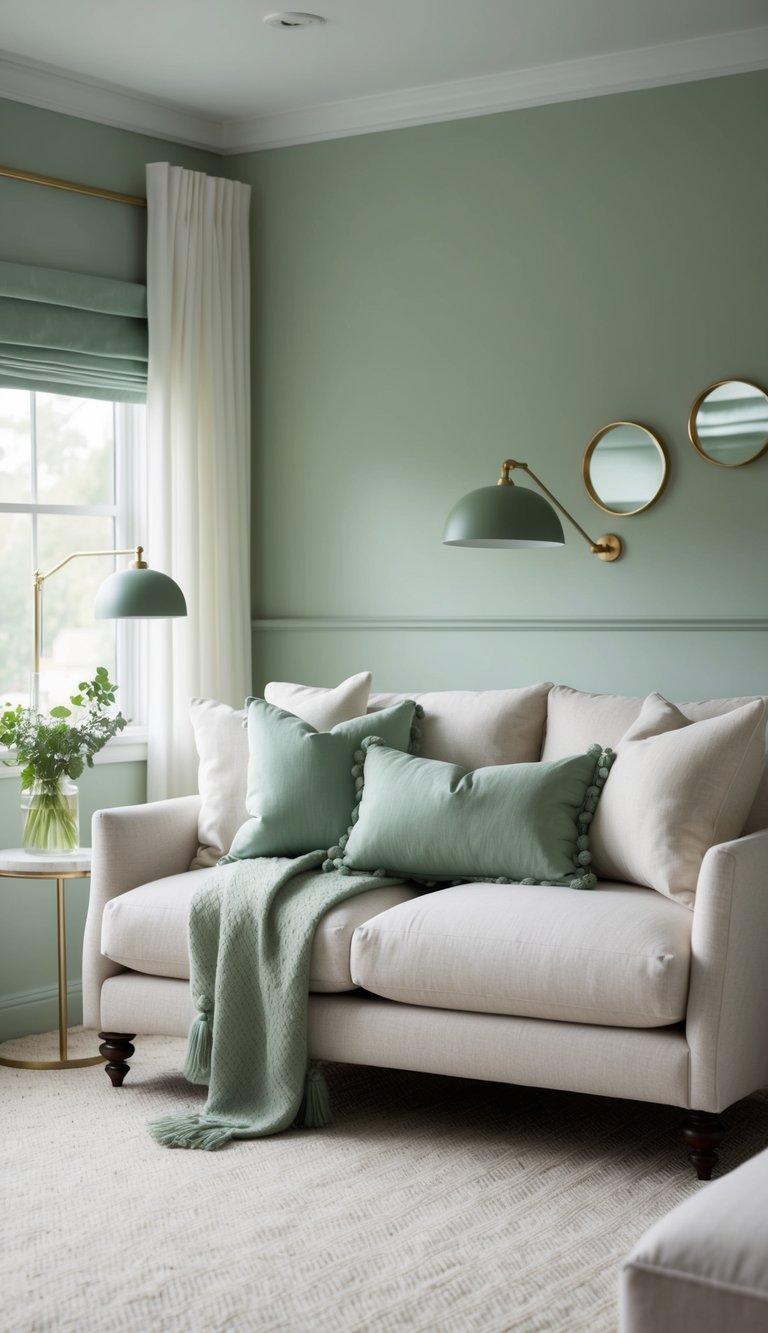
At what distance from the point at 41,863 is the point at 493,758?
124 cm

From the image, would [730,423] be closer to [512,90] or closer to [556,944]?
[512,90]

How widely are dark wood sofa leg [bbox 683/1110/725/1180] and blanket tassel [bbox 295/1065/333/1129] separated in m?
0.84

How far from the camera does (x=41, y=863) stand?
12.5ft

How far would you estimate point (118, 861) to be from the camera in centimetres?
368

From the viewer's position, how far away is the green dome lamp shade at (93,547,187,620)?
3.90 m

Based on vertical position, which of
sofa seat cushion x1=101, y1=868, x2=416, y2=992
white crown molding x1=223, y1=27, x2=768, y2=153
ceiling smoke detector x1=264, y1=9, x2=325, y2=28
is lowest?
sofa seat cushion x1=101, y1=868, x2=416, y2=992

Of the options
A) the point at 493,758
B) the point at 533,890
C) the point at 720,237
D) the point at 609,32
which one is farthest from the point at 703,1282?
the point at 609,32

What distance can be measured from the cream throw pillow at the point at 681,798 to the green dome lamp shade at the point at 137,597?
1.35 m

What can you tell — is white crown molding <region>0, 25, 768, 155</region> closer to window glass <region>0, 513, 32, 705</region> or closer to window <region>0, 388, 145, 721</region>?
window <region>0, 388, 145, 721</region>

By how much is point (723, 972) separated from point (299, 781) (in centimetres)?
122

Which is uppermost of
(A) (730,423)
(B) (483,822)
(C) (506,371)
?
(C) (506,371)

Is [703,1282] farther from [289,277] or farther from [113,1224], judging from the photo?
[289,277]

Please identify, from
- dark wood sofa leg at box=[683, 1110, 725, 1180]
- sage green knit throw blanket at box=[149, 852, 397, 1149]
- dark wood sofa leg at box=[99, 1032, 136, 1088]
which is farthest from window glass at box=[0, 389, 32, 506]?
dark wood sofa leg at box=[683, 1110, 725, 1180]

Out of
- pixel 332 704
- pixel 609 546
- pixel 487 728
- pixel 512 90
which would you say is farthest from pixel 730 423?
pixel 332 704
